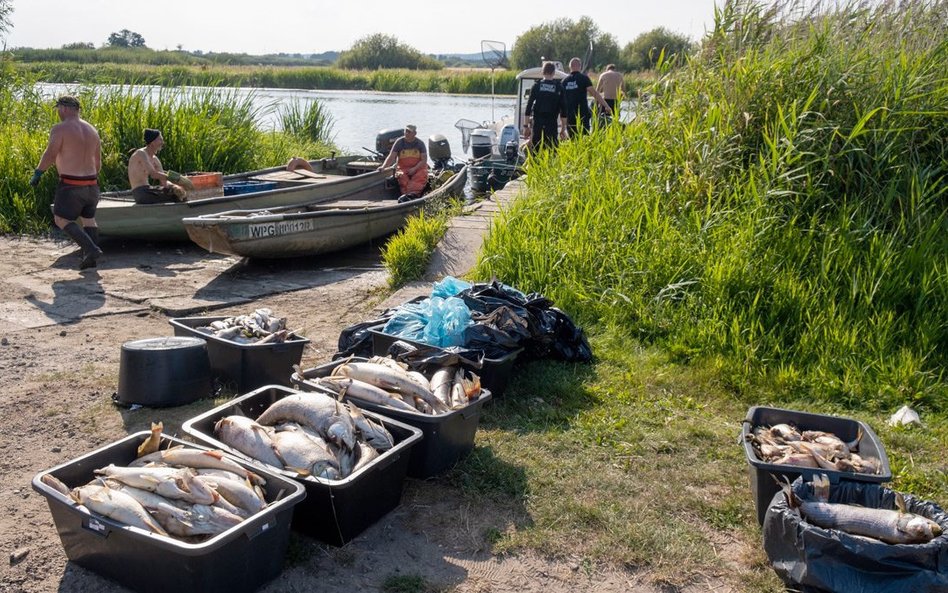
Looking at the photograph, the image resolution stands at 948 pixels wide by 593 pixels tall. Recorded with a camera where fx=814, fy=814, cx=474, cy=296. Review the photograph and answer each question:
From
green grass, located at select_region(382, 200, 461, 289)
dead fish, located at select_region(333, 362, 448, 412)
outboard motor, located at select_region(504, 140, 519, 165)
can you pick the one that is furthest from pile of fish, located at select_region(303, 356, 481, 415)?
outboard motor, located at select_region(504, 140, 519, 165)

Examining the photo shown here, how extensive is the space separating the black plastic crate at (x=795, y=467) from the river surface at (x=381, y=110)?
43.9 ft

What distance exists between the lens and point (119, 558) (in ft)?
10.6

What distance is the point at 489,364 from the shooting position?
5.23 m

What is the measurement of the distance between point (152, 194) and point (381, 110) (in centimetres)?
3187

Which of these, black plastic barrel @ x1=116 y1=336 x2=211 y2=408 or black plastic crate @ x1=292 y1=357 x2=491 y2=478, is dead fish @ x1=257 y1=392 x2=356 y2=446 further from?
black plastic barrel @ x1=116 y1=336 x2=211 y2=408

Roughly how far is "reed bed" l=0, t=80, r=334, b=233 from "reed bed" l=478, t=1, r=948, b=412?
7.73m

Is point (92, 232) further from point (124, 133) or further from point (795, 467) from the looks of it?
point (795, 467)

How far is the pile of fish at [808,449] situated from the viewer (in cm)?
381

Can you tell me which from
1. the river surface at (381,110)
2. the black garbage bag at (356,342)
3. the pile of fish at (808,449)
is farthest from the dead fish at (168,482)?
the river surface at (381,110)

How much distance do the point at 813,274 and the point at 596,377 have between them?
2.02 m

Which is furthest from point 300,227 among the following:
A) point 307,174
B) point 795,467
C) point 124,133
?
point 795,467

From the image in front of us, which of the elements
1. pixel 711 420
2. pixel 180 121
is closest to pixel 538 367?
pixel 711 420

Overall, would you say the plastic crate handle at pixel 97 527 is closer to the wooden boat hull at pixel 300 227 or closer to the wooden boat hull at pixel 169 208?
the wooden boat hull at pixel 300 227

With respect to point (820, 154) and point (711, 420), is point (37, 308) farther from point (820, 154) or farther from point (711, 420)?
point (820, 154)
